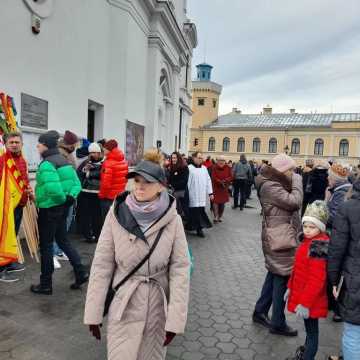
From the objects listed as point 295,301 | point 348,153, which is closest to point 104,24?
point 295,301

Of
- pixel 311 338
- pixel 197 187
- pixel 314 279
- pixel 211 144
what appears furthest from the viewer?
pixel 211 144

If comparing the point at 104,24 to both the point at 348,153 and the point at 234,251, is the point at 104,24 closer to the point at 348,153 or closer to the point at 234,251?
the point at 234,251

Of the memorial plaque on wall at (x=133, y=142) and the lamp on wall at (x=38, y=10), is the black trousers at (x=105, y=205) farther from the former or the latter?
the memorial plaque on wall at (x=133, y=142)

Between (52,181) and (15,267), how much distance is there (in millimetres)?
1944

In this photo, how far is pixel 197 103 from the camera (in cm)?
→ 7581

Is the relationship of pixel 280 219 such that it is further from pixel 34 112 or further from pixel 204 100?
pixel 204 100

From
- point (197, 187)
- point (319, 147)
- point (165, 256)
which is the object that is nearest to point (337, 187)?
point (165, 256)

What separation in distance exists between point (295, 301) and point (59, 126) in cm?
679

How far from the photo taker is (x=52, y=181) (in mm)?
4391

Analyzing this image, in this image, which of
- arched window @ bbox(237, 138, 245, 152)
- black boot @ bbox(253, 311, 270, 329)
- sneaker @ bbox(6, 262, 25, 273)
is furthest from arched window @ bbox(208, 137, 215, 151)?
black boot @ bbox(253, 311, 270, 329)

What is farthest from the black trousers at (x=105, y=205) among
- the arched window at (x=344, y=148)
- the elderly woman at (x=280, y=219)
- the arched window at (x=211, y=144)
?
the arched window at (x=211, y=144)

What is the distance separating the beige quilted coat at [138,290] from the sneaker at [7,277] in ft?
10.8

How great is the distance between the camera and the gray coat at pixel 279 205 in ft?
12.1

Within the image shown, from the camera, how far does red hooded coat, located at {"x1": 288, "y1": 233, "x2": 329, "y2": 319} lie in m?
3.07
